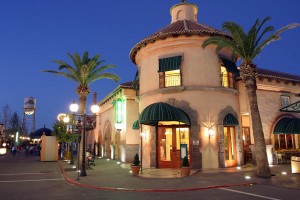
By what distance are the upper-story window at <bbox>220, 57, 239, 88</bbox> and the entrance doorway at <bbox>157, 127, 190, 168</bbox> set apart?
5300mm

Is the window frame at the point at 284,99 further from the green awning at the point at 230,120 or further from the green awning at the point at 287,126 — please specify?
the green awning at the point at 230,120

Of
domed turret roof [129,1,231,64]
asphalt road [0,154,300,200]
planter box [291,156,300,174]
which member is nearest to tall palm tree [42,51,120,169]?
domed turret roof [129,1,231,64]

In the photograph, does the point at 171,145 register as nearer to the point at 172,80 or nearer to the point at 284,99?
the point at 172,80

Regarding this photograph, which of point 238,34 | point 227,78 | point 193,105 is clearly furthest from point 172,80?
point 238,34

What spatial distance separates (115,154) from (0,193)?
1917cm

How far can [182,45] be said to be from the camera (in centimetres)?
2073

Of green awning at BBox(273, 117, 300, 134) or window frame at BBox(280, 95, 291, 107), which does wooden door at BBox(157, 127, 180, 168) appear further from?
window frame at BBox(280, 95, 291, 107)

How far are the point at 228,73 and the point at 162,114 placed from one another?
761cm

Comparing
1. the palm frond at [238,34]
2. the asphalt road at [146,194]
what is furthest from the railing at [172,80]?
the asphalt road at [146,194]

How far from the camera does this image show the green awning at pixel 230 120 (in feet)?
66.3

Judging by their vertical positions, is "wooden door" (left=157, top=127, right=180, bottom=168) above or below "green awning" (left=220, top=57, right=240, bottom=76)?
below

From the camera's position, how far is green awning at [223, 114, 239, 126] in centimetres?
2022

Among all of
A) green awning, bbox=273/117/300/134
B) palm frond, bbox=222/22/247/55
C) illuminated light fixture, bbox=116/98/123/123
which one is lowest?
green awning, bbox=273/117/300/134

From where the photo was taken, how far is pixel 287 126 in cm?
2325
